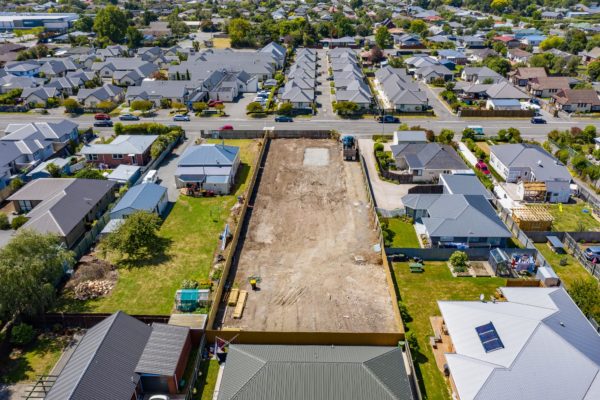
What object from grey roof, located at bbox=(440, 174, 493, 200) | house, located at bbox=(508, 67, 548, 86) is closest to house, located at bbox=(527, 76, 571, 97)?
house, located at bbox=(508, 67, 548, 86)

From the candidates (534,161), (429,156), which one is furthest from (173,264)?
(534,161)

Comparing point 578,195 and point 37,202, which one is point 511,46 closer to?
point 578,195

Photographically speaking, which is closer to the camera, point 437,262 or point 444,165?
point 437,262

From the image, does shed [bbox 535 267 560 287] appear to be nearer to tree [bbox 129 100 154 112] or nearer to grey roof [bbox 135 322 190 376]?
grey roof [bbox 135 322 190 376]

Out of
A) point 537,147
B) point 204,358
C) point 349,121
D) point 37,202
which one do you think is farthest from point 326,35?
point 204,358

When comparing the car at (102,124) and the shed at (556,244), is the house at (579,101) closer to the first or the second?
the shed at (556,244)

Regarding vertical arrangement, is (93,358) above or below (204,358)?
above

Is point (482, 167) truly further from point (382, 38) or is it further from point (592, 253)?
point (382, 38)
